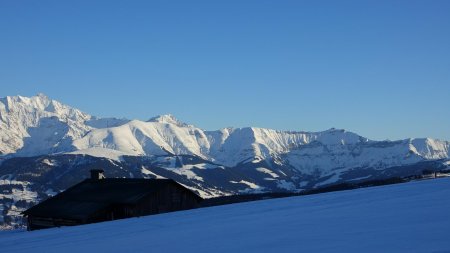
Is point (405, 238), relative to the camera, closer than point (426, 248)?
No

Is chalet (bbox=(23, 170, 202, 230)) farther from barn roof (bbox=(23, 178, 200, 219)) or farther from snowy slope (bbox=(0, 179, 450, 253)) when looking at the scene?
snowy slope (bbox=(0, 179, 450, 253))

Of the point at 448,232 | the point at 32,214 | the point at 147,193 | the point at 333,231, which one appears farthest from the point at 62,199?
the point at 448,232

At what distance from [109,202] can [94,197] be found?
3.13 metres

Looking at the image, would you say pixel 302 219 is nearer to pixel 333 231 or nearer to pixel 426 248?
pixel 333 231

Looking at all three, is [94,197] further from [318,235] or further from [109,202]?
[318,235]

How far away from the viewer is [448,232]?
11734mm

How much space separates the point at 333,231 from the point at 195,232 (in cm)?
559

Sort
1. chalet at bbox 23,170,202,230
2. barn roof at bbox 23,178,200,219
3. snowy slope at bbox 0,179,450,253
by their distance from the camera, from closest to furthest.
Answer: snowy slope at bbox 0,179,450,253 < chalet at bbox 23,170,202,230 < barn roof at bbox 23,178,200,219

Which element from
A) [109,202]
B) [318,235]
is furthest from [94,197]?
[318,235]

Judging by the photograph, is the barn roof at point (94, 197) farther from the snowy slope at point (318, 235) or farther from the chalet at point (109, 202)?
the snowy slope at point (318, 235)

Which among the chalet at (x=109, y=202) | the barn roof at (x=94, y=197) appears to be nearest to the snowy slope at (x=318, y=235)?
the chalet at (x=109, y=202)

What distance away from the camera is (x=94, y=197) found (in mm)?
47312

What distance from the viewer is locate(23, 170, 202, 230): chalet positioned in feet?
145

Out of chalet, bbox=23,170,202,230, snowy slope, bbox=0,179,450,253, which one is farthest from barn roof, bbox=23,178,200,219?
snowy slope, bbox=0,179,450,253
